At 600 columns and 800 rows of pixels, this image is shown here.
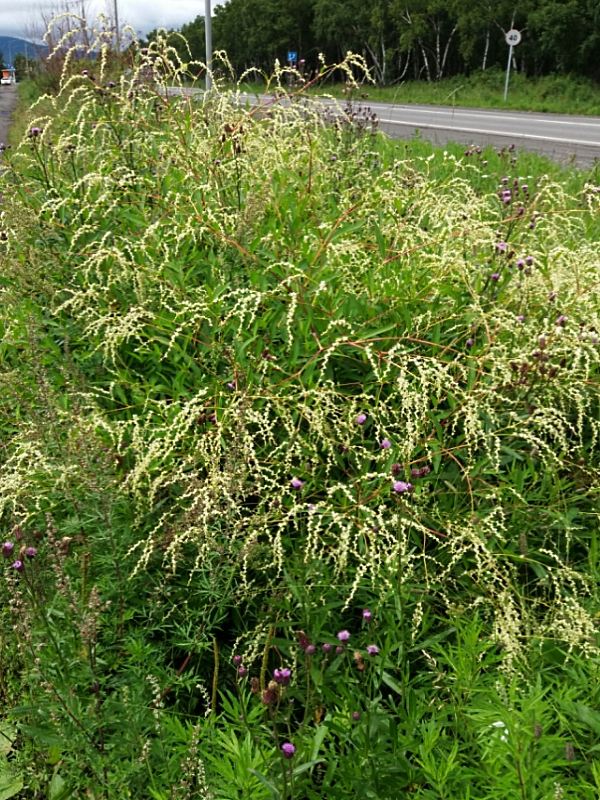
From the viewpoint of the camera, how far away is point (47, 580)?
246 centimetres

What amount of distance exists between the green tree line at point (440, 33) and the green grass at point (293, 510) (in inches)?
1000

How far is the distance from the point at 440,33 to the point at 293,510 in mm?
52075

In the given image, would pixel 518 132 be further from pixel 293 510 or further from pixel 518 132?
pixel 293 510

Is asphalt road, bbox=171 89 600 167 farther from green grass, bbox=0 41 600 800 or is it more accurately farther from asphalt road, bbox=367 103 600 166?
green grass, bbox=0 41 600 800

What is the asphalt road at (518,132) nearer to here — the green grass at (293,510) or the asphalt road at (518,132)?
the asphalt road at (518,132)

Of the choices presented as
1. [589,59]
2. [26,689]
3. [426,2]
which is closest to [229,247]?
[26,689]

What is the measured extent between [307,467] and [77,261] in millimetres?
1789

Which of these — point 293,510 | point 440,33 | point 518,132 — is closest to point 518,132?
point 518,132

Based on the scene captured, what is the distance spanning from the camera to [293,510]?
2180mm

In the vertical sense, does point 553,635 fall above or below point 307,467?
below

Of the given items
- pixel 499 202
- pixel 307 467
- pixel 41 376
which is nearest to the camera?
pixel 41 376

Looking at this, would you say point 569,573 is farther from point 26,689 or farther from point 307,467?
point 26,689

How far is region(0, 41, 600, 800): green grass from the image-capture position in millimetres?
1853

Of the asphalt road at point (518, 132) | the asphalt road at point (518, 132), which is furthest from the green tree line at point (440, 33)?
the asphalt road at point (518, 132)
